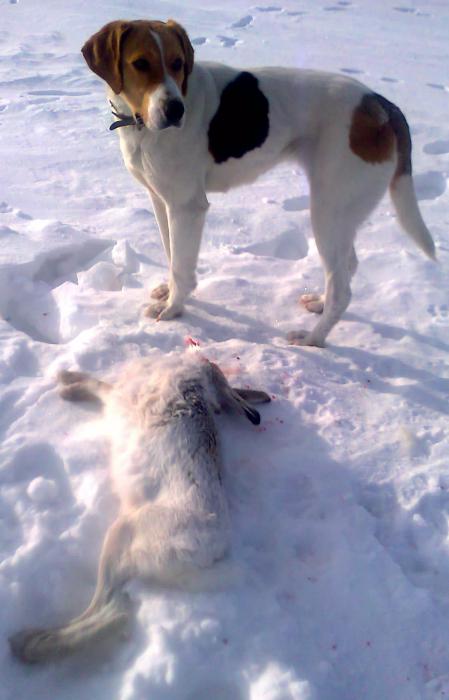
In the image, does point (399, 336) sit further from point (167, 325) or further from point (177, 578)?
point (177, 578)

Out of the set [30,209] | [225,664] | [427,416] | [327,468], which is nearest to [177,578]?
[225,664]

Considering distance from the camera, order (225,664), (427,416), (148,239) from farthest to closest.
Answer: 1. (148,239)
2. (427,416)
3. (225,664)

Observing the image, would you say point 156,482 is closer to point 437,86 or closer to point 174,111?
point 174,111

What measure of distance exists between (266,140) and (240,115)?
179 mm

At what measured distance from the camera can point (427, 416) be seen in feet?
8.71

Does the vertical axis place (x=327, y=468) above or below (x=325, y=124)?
below

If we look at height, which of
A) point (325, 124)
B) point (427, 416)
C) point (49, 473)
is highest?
point (325, 124)

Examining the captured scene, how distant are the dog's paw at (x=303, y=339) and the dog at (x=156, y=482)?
642mm

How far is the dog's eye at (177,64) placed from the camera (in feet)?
8.19

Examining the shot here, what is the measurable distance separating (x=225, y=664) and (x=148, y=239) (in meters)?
2.98

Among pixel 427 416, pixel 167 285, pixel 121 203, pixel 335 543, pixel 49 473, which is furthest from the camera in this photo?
pixel 121 203

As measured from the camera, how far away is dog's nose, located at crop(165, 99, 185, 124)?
7.93 feet

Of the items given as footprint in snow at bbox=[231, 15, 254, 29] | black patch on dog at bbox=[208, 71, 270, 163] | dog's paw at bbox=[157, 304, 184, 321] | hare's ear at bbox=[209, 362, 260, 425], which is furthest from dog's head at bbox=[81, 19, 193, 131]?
footprint in snow at bbox=[231, 15, 254, 29]

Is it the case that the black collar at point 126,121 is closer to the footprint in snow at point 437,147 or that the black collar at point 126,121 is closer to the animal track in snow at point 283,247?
the animal track in snow at point 283,247
